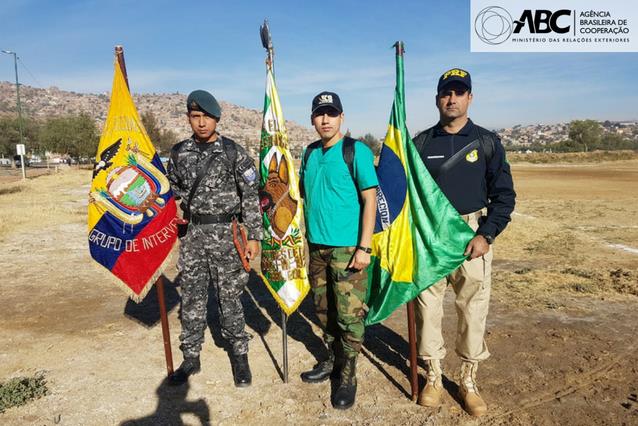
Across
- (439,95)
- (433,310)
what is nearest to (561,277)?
(433,310)

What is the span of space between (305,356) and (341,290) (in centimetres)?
134

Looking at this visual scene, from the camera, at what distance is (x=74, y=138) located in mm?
45875

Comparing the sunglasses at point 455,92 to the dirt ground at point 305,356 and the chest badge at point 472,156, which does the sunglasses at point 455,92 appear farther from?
the dirt ground at point 305,356

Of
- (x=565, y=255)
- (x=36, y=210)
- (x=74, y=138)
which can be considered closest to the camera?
(x=565, y=255)

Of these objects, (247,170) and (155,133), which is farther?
(155,133)

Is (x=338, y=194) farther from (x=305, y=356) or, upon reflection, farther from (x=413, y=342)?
(x=305, y=356)

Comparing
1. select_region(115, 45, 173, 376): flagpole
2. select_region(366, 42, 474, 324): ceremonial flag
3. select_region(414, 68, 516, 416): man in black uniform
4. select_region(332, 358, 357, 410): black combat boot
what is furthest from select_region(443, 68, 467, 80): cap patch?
select_region(115, 45, 173, 376): flagpole

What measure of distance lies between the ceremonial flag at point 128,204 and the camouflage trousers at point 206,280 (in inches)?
10.3

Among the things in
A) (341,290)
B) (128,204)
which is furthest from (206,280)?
(341,290)

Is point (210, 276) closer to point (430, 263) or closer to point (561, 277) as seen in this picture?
point (430, 263)

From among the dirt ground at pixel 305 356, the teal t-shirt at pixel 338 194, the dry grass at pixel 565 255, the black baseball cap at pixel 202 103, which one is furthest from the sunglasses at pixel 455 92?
the dry grass at pixel 565 255

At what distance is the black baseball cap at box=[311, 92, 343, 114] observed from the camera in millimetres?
3375

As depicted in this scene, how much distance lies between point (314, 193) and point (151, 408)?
213 cm

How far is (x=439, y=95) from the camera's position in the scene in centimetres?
336
